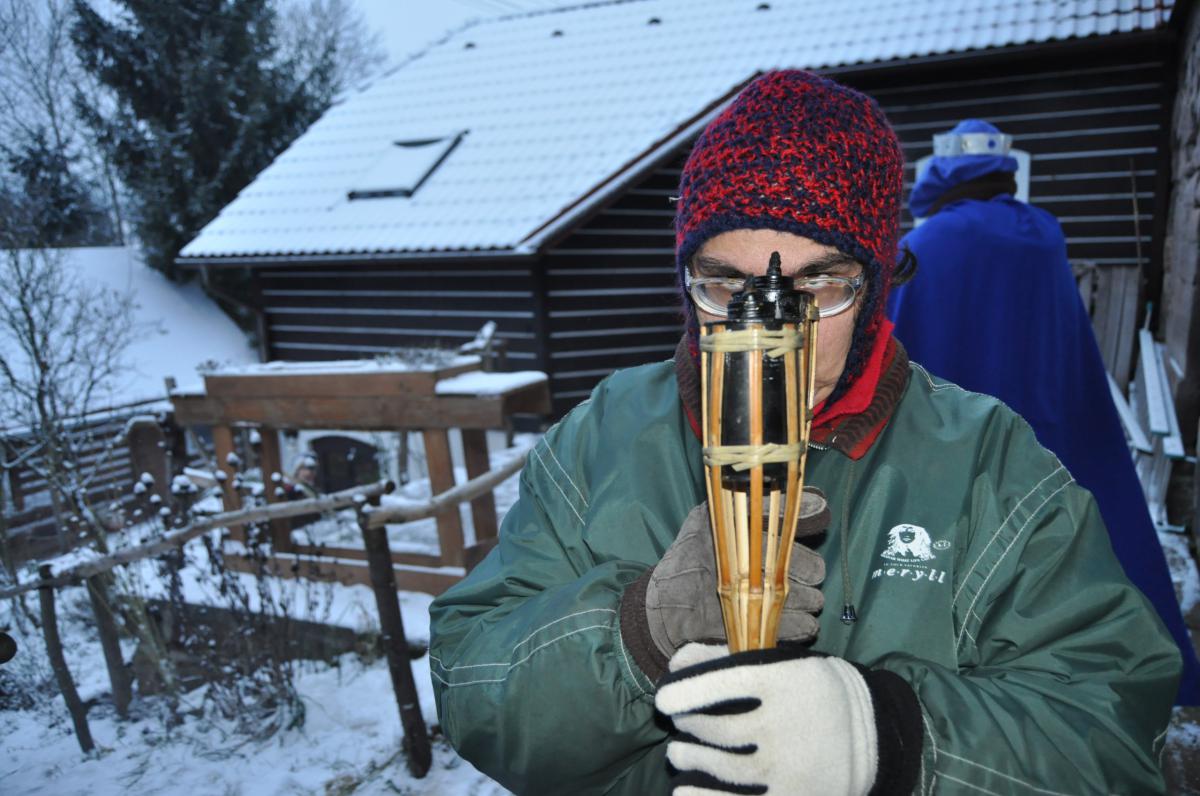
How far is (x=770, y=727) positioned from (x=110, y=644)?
4153mm

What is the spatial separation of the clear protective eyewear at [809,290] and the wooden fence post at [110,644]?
12.7 feet

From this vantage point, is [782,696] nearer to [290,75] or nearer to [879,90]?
[879,90]

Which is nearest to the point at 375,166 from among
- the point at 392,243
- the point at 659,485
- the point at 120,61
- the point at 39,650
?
the point at 392,243

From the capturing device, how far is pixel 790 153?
1.15 m

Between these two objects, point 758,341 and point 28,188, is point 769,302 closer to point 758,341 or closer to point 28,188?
point 758,341

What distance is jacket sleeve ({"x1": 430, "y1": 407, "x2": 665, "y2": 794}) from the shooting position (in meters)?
1.02

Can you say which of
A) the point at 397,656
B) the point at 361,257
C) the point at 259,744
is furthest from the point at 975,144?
the point at 361,257

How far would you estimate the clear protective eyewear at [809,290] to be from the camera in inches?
45.7

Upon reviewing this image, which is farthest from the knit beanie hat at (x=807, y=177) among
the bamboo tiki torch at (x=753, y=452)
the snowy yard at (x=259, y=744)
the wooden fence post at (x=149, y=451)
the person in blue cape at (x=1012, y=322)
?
the wooden fence post at (x=149, y=451)

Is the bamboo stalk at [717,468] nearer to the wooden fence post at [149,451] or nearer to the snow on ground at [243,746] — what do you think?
the snow on ground at [243,746]

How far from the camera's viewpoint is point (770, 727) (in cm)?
81

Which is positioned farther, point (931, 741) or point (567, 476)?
point (567, 476)

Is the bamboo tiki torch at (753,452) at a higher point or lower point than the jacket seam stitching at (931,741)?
higher

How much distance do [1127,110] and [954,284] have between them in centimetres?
668
